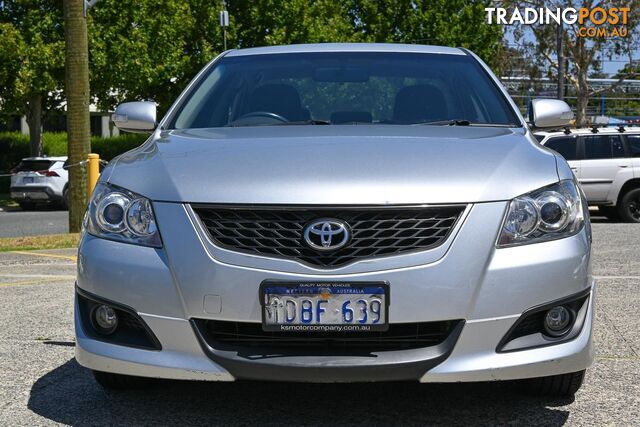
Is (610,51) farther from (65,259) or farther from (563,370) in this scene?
(563,370)

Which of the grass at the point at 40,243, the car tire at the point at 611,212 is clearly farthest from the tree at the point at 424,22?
the grass at the point at 40,243

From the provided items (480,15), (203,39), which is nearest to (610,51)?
(480,15)

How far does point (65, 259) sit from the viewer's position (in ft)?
34.3

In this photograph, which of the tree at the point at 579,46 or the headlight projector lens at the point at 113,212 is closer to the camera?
the headlight projector lens at the point at 113,212

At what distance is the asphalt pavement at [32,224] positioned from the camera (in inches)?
690

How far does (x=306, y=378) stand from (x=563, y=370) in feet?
3.03

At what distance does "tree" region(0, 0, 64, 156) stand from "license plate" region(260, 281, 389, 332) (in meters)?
26.1

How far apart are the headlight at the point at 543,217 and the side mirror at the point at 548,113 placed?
1350mm

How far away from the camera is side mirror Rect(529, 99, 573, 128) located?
5035 mm

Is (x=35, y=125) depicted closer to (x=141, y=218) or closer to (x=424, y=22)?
(x=424, y=22)

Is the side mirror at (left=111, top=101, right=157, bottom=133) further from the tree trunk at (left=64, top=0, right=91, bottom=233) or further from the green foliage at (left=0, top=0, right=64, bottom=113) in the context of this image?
the green foliage at (left=0, top=0, right=64, bottom=113)

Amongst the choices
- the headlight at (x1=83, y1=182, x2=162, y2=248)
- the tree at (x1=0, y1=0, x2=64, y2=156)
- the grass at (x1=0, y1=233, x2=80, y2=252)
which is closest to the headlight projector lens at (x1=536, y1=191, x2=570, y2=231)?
the headlight at (x1=83, y1=182, x2=162, y2=248)

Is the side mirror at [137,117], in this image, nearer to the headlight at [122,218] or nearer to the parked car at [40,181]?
the headlight at [122,218]

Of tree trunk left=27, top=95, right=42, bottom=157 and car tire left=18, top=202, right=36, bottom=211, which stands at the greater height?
tree trunk left=27, top=95, right=42, bottom=157
